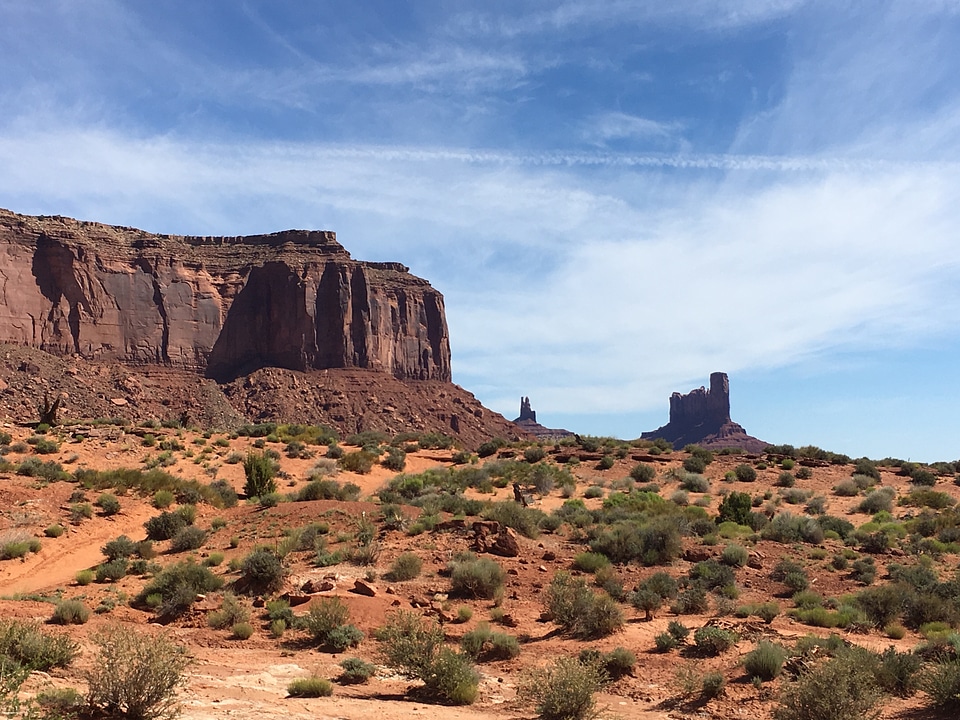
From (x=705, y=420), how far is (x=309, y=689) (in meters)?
163

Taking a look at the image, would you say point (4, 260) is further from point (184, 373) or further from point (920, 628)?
point (920, 628)

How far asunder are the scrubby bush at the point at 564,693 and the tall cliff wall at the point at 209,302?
322 feet

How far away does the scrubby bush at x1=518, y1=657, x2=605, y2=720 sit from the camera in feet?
29.8

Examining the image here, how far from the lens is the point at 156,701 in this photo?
26.8 ft

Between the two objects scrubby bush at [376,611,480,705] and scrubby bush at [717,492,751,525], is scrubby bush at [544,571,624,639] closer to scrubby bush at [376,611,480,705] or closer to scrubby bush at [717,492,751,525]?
scrubby bush at [376,611,480,705]

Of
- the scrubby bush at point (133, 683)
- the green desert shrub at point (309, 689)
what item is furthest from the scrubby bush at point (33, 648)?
the green desert shrub at point (309, 689)

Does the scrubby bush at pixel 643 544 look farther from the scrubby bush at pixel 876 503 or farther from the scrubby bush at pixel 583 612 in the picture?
the scrubby bush at pixel 876 503

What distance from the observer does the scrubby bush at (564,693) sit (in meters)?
9.09

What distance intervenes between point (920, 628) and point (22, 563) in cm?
2063

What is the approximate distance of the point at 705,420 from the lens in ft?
540

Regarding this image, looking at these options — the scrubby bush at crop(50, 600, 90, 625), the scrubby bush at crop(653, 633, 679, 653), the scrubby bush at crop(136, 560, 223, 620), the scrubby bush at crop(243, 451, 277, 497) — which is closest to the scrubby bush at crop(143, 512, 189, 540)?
the scrubby bush at crop(136, 560, 223, 620)

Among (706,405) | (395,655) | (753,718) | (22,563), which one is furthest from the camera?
(706,405)

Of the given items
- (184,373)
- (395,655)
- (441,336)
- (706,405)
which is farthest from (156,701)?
(706,405)

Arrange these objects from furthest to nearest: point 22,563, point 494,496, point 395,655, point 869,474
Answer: point 869,474, point 494,496, point 22,563, point 395,655
